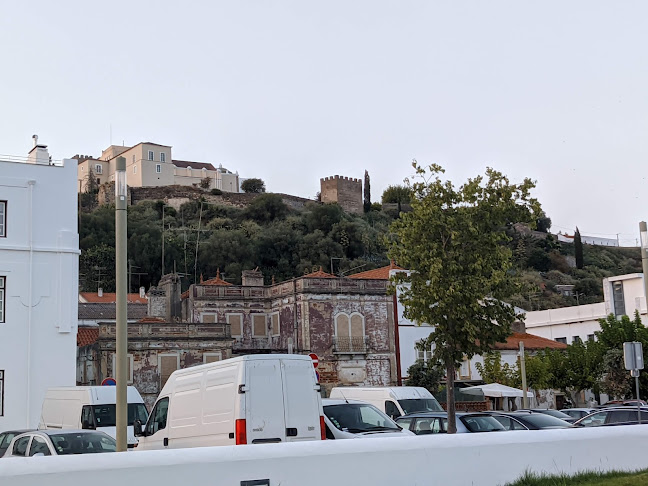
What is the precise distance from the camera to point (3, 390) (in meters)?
30.9

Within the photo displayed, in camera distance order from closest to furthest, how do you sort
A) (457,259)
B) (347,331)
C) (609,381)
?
1. (457,259)
2. (609,381)
3. (347,331)

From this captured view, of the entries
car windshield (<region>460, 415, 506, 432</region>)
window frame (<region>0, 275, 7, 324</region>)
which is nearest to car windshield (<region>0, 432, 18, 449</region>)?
car windshield (<region>460, 415, 506, 432</region>)

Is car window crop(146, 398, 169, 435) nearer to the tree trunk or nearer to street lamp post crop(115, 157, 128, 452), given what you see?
street lamp post crop(115, 157, 128, 452)

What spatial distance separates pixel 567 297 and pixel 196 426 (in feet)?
313

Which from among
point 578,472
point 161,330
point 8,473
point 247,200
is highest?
point 247,200

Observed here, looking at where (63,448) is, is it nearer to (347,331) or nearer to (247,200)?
(347,331)

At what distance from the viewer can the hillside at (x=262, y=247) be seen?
299 ft

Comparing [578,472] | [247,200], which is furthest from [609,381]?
[247,200]

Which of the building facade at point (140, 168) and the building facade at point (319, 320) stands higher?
the building facade at point (140, 168)

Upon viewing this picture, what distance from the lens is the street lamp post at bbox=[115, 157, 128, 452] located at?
13023mm

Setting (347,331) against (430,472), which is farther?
(347,331)

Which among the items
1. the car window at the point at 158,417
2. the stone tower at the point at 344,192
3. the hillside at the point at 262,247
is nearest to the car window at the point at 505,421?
the car window at the point at 158,417

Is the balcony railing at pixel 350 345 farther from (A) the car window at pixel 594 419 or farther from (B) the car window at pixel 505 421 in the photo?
(B) the car window at pixel 505 421

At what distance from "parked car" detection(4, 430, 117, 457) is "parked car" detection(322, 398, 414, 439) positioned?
430cm
